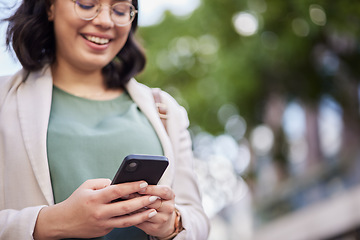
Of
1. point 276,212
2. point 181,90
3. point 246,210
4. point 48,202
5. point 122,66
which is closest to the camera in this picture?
point 48,202

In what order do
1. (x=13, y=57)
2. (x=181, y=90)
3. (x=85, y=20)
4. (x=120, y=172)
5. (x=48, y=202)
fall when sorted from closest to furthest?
(x=120, y=172)
(x=48, y=202)
(x=85, y=20)
(x=13, y=57)
(x=181, y=90)

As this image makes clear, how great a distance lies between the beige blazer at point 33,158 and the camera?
200cm

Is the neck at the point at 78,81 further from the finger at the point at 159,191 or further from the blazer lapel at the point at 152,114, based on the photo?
the finger at the point at 159,191

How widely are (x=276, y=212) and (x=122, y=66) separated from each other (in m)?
11.5

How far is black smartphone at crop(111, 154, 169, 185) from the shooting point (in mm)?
1724

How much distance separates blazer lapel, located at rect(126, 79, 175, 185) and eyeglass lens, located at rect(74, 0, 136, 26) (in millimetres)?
318

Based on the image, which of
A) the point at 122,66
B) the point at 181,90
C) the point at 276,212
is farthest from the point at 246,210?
the point at 122,66

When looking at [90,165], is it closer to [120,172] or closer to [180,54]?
[120,172]

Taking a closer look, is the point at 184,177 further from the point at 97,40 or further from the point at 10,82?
the point at 10,82

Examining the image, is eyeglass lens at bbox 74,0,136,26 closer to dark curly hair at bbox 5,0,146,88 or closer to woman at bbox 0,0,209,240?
woman at bbox 0,0,209,240

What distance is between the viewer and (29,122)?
2100 mm

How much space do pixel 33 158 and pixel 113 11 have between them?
0.64 m

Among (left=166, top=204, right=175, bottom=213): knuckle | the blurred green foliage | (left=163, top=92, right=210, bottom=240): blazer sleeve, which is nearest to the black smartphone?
(left=166, top=204, right=175, bottom=213): knuckle

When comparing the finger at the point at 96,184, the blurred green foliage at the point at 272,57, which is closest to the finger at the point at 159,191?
the finger at the point at 96,184
